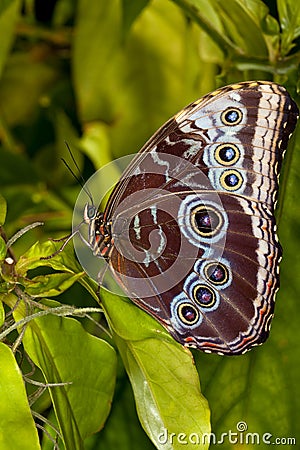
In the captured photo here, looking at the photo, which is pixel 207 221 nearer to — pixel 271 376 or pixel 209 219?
pixel 209 219

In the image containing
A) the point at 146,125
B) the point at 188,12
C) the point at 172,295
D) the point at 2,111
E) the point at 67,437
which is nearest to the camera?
the point at 67,437

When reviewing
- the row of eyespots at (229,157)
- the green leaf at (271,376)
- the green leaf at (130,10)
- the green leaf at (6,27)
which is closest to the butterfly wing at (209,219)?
the row of eyespots at (229,157)

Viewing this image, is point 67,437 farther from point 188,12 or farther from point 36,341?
point 188,12

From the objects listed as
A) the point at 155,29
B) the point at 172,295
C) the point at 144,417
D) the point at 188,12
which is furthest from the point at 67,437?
the point at 155,29

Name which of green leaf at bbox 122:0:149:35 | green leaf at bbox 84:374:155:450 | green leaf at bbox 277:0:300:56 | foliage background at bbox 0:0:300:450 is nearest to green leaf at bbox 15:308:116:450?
foliage background at bbox 0:0:300:450

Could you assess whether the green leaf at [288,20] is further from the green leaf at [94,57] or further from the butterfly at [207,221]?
the green leaf at [94,57]

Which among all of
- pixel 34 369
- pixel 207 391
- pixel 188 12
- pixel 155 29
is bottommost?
pixel 207 391

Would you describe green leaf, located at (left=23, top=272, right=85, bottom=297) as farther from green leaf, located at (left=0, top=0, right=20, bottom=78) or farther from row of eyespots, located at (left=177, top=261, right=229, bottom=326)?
green leaf, located at (left=0, top=0, right=20, bottom=78)
